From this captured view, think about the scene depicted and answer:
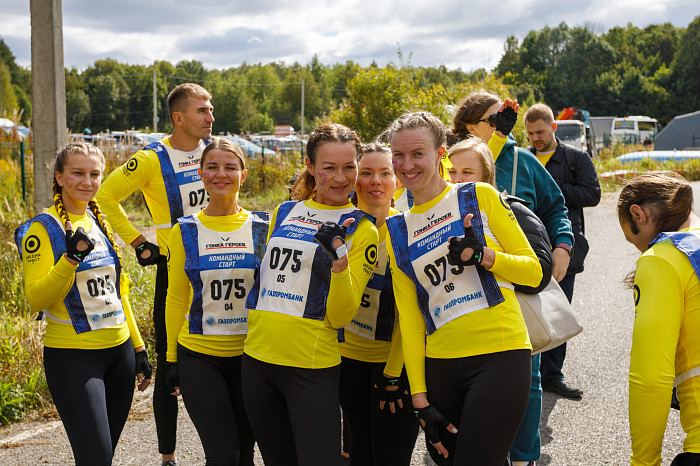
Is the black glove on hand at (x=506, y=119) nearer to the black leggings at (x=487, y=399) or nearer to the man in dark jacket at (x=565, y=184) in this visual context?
the man in dark jacket at (x=565, y=184)

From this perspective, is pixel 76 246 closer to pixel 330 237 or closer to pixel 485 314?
pixel 330 237

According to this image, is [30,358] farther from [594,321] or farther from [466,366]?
[594,321]

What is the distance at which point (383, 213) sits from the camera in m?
3.47

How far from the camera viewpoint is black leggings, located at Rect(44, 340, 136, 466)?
3057 millimetres

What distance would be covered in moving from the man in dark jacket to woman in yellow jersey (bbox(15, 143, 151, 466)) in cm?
337

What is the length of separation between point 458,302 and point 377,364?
836 mm

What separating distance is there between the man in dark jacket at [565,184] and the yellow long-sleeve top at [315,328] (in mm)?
2837

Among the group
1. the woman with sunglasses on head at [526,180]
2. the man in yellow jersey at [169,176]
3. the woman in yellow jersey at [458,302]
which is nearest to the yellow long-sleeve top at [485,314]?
the woman in yellow jersey at [458,302]

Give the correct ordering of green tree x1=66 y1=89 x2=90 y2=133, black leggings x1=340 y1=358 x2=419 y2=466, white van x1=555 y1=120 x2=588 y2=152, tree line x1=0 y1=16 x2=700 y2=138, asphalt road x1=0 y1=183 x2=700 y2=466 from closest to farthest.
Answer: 1. black leggings x1=340 y1=358 x2=419 y2=466
2. asphalt road x1=0 y1=183 x2=700 y2=466
3. white van x1=555 y1=120 x2=588 y2=152
4. tree line x1=0 y1=16 x2=700 y2=138
5. green tree x1=66 y1=89 x2=90 y2=133

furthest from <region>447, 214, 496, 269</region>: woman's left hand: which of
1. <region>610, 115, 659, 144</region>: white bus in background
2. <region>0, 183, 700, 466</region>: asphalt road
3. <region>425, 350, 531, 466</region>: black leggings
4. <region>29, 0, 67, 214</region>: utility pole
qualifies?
<region>610, 115, 659, 144</region>: white bus in background

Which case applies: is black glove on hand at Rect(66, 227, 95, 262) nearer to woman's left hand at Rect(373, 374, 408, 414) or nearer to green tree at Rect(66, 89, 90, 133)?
woman's left hand at Rect(373, 374, 408, 414)

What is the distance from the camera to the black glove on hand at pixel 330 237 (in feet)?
8.70

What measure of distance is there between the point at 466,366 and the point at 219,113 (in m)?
87.0

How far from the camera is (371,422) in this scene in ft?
10.9
